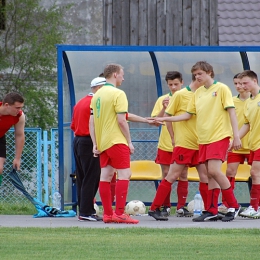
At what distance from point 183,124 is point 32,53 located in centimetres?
780

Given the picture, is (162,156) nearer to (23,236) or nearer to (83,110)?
(83,110)

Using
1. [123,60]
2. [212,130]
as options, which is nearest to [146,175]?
[123,60]

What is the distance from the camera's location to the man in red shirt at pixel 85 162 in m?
10.4

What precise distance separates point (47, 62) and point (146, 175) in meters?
6.02

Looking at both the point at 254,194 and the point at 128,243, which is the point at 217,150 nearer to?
the point at 254,194

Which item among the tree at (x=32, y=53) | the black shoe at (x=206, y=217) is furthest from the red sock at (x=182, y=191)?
the tree at (x=32, y=53)

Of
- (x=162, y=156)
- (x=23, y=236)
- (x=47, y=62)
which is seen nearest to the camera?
(x=23, y=236)

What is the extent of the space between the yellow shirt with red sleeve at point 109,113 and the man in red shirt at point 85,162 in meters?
0.69

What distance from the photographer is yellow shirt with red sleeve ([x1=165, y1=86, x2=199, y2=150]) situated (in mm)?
10531

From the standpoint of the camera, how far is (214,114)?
388 inches

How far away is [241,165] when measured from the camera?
1236 centimetres

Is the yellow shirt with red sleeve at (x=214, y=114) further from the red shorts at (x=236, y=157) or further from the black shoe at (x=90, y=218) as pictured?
the black shoe at (x=90, y=218)

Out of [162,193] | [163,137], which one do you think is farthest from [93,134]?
[163,137]

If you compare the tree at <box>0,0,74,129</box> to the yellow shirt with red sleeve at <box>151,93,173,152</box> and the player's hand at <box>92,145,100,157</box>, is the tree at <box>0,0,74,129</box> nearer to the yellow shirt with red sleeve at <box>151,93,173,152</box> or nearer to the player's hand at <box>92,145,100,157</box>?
the yellow shirt with red sleeve at <box>151,93,173,152</box>
